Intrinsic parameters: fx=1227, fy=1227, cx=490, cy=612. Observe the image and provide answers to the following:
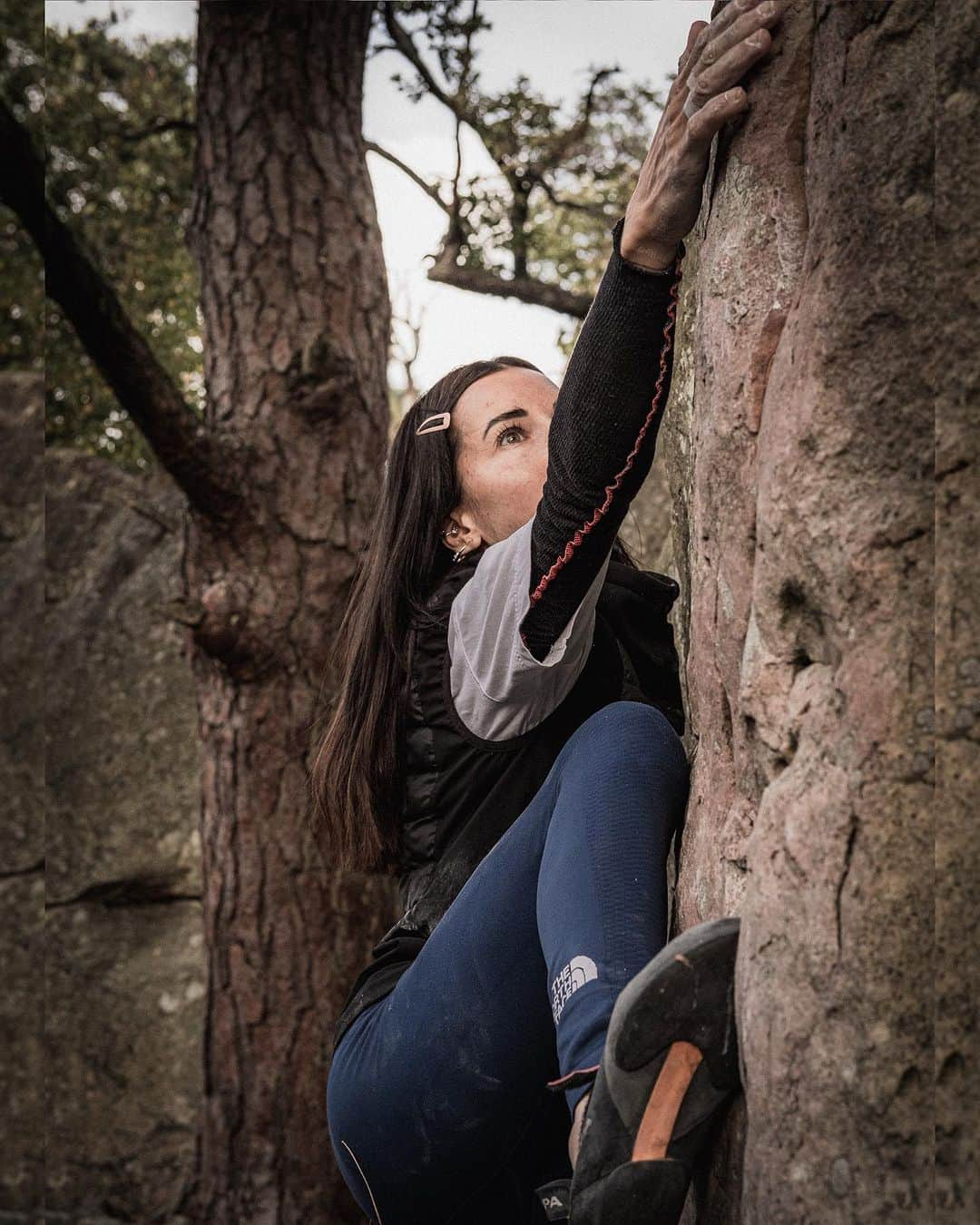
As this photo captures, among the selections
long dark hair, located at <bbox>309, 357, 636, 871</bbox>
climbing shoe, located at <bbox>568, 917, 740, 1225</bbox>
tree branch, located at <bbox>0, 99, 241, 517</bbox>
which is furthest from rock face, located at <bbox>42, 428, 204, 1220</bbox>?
climbing shoe, located at <bbox>568, 917, 740, 1225</bbox>

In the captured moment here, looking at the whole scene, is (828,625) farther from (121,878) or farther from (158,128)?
(121,878)

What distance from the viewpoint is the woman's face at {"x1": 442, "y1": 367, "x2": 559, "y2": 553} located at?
2.45 m

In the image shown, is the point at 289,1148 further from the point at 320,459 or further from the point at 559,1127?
the point at 320,459

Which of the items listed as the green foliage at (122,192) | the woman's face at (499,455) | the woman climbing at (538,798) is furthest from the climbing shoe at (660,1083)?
the green foliage at (122,192)

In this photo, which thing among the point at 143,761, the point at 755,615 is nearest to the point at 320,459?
the point at 143,761

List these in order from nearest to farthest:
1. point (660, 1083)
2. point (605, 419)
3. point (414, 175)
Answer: point (660, 1083)
point (605, 419)
point (414, 175)

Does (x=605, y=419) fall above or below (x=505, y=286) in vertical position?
below

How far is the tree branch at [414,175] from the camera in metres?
4.29

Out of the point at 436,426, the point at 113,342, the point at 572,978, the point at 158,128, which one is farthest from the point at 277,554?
the point at 572,978

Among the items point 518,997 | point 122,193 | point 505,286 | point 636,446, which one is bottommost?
point 518,997

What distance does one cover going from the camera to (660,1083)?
148 centimetres

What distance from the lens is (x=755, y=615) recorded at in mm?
1636

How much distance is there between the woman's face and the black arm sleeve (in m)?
0.54

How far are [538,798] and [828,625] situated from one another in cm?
59
